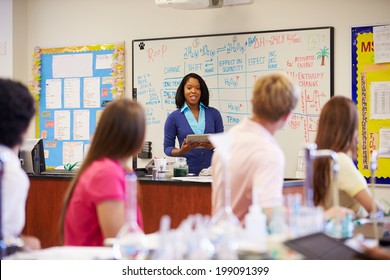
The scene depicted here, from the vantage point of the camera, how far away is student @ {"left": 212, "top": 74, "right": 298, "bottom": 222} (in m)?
2.16

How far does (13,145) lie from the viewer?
6.07ft

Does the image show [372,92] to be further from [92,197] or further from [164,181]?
[92,197]

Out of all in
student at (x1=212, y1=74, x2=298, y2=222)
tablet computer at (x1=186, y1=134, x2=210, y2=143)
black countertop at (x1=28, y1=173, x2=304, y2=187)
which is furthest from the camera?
tablet computer at (x1=186, y1=134, x2=210, y2=143)

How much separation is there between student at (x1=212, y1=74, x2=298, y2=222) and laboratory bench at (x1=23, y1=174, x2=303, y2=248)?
126 centimetres

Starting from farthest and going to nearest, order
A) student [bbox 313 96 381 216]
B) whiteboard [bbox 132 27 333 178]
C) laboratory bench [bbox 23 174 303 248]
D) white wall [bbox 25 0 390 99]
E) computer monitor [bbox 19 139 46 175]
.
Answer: whiteboard [bbox 132 27 333 178]
white wall [bbox 25 0 390 99]
computer monitor [bbox 19 139 46 175]
laboratory bench [bbox 23 174 303 248]
student [bbox 313 96 381 216]

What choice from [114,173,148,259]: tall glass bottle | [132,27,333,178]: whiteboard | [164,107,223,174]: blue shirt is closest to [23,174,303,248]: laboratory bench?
[164,107,223,174]: blue shirt

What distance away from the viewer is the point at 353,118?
8.76 feet

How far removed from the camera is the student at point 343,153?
2.59m

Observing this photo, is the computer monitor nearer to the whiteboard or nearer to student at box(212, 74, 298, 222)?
the whiteboard
